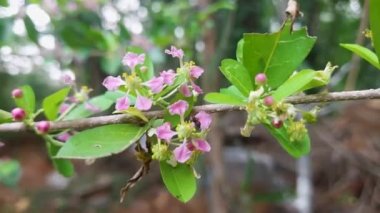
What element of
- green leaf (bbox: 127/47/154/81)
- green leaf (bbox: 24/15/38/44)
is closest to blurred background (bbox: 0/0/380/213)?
green leaf (bbox: 24/15/38/44)

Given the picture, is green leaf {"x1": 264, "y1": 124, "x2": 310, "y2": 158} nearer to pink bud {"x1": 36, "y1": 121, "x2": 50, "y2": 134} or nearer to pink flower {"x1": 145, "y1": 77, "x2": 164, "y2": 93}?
pink flower {"x1": 145, "y1": 77, "x2": 164, "y2": 93}

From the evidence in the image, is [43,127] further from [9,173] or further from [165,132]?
[9,173]

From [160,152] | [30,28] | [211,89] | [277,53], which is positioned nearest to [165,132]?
[160,152]

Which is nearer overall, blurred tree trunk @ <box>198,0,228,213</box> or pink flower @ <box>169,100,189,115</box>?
pink flower @ <box>169,100,189,115</box>

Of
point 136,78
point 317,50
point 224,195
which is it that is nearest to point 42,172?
point 224,195

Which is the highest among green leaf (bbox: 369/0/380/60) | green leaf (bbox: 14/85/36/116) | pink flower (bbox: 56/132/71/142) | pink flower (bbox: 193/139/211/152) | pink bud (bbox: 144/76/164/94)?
green leaf (bbox: 369/0/380/60)

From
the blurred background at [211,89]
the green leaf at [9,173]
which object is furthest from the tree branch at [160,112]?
the green leaf at [9,173]
